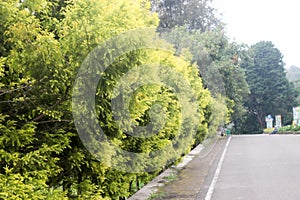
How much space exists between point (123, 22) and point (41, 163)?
201 centimetres

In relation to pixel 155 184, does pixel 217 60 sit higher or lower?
higher

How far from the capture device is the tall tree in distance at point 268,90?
62.3 metres

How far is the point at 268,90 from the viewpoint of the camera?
62719mm

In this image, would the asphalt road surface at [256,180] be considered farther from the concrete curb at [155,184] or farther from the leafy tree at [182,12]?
the leafy tree at [182,12]


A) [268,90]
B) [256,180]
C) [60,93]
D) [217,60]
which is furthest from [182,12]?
[268,90]

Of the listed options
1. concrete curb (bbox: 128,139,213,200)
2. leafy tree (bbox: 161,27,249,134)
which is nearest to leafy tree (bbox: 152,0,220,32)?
leafy tree (bbox: 161,27,249,134)

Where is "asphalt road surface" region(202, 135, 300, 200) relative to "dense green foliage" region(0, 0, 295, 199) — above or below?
below

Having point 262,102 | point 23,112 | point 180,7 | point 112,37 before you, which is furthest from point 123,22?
point 262,102

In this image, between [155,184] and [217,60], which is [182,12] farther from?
[155,184]

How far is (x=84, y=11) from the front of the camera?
486cm

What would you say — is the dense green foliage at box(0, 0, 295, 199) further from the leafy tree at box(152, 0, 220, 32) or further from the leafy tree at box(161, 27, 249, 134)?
the leafy tree at box(152, 0, 220, 32)

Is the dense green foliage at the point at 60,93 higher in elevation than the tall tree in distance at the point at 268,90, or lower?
lower

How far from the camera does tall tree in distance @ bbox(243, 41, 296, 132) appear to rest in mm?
62344

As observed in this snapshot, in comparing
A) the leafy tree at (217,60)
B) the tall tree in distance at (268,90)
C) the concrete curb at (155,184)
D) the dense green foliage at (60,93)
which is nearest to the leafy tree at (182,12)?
the leafy tree at (217,60)
